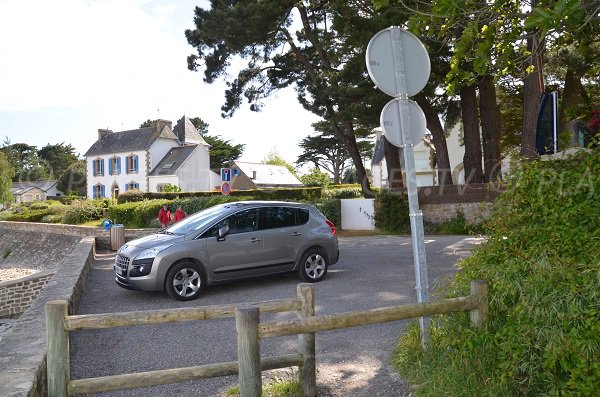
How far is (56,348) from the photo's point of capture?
3.61 m

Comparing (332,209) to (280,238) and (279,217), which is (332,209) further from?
(280,238)

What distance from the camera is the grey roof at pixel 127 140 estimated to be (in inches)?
2120

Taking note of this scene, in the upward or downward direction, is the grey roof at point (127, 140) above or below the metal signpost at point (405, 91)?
above

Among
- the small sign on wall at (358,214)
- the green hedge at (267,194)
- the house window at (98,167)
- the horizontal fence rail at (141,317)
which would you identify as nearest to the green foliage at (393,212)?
the small sign on wall at (358,214)

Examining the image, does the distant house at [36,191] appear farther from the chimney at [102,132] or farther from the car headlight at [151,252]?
the car headlight at [151,252]

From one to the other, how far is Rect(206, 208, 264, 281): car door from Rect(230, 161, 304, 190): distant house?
4938 centimetres

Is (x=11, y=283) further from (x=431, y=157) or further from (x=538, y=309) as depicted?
(x=431, y=157)

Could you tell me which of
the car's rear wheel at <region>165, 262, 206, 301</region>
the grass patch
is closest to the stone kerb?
the car's rear wheel at <region>165, 262, 206, 301</region>

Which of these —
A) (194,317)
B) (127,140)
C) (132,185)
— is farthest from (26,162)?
(194,317)

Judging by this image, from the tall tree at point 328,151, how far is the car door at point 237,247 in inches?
2027

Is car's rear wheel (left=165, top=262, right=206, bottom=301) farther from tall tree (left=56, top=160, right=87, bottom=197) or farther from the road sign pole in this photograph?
tall tree (left=56, top=160, right=87, bottom=197)

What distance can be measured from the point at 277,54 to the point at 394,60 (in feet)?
68.8

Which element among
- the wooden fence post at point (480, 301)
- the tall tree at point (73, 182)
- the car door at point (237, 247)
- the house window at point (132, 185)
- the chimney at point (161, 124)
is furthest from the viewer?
the tall tree at point (73, 182)

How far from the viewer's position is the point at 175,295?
8.44 meters
